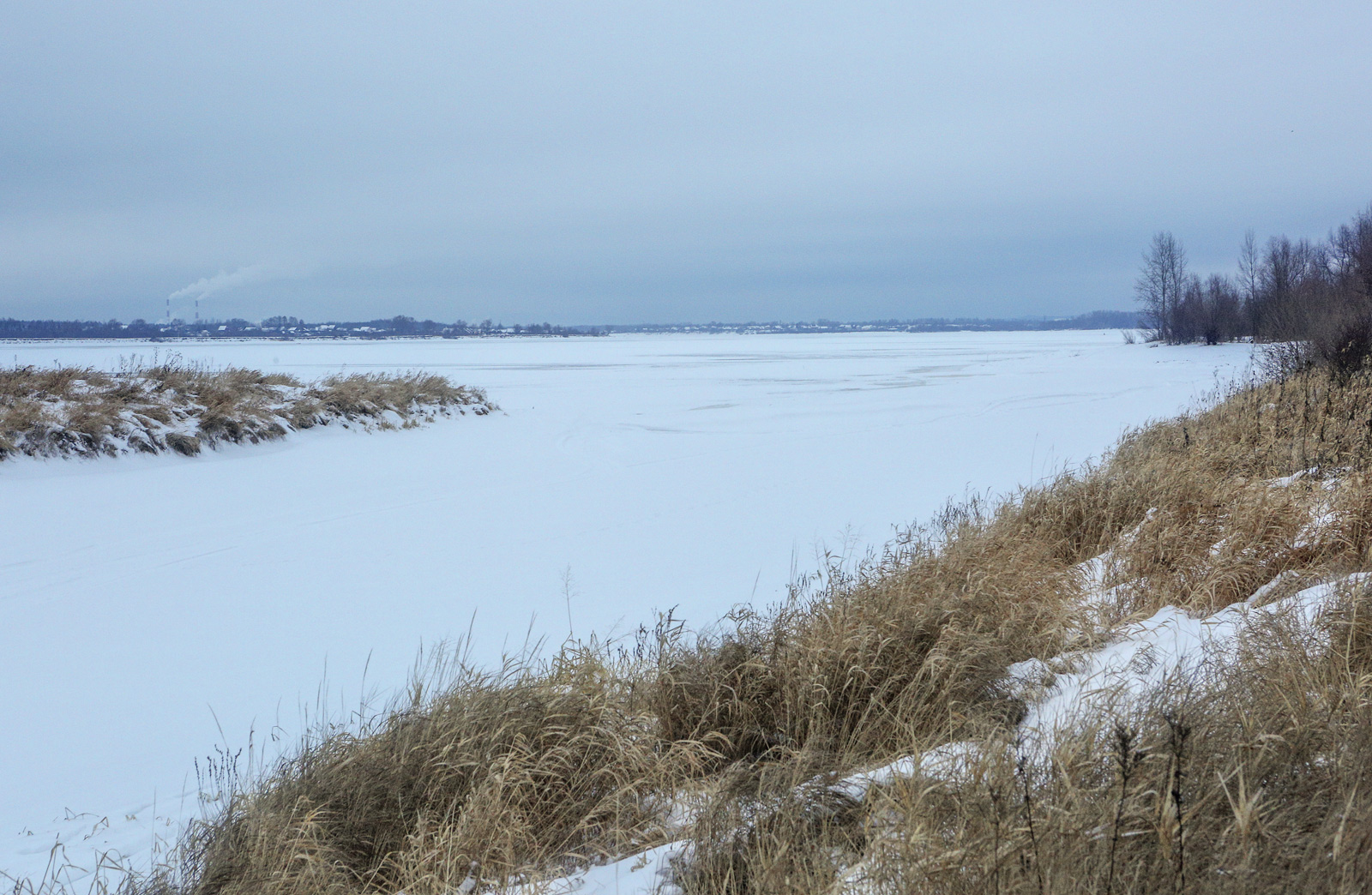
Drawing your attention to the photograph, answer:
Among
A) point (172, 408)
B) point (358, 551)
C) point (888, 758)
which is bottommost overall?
point (888, 758)

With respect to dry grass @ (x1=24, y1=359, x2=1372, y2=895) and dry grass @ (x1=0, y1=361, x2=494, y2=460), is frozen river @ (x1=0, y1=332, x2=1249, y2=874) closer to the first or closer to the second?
dry grass @ (x1=0, y1=361, x2=494, y2=460)

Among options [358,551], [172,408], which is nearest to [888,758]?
[358,551]

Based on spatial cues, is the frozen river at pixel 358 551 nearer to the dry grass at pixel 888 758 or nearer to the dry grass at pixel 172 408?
the dry grass at pixel 172 408

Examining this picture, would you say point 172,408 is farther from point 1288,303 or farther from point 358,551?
point 1288,303

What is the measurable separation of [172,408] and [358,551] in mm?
8789

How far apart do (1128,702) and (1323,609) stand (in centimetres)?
162

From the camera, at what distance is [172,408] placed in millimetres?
15781

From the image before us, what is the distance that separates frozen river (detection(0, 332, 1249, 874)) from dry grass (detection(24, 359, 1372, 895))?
1151 mm

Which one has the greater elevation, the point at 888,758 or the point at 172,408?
the point at 172,408

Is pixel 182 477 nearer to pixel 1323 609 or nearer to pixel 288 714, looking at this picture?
pixel 288 714

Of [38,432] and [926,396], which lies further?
[926,396]

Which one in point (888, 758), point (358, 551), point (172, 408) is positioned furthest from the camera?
point (172, 408)

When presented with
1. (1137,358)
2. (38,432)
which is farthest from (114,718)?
(1137,358)

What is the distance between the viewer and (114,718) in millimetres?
5371
